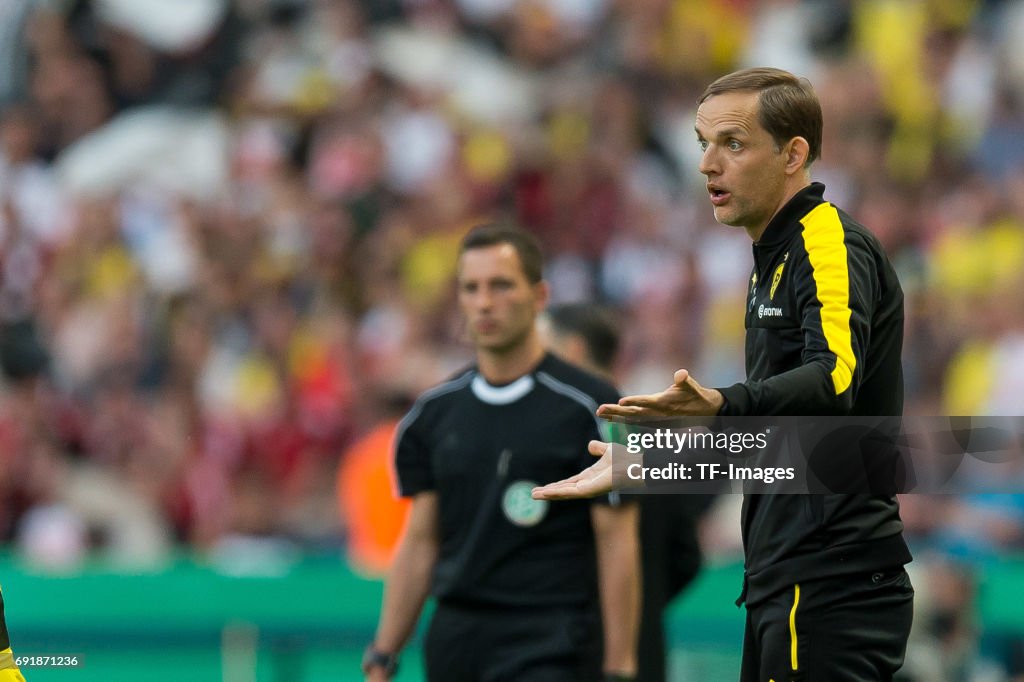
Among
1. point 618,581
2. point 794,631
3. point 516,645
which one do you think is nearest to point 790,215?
point 794,631

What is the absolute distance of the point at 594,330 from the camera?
668 centimetres

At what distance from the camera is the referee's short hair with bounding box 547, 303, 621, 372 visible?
21.9ft

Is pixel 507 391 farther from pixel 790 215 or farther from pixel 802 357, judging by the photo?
pixel 802 357

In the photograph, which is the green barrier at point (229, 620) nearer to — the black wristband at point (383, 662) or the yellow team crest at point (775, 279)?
the black wristband at point (383, 662)

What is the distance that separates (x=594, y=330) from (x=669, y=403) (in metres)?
3.27

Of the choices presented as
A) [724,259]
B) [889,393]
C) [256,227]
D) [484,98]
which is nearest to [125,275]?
[256,227]

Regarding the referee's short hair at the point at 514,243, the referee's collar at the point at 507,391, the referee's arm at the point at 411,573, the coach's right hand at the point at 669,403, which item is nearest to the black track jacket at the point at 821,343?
the coach's right hand at the point at 669,403

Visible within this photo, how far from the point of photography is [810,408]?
362 cm

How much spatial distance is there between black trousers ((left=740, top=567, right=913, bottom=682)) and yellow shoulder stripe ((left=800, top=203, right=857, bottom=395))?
22.8 inches

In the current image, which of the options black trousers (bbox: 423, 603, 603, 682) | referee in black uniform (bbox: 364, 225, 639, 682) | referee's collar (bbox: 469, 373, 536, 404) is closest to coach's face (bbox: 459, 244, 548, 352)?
referee in black uniform (bbox: 364, 225, 639, 682)

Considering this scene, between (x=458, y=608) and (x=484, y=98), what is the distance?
7.53 metres

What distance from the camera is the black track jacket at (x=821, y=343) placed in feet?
12.3

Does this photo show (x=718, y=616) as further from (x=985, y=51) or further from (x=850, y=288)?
(x=985, y=51)

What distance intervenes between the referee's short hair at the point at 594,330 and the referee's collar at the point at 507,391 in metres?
0.94
